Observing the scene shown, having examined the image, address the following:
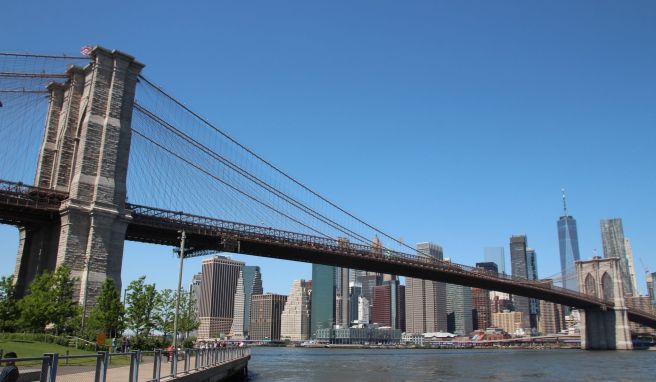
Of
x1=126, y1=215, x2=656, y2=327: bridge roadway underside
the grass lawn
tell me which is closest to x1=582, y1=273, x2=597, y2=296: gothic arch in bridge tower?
x1=126, y1=215, x2=656, y2=327: bridge roadway underside

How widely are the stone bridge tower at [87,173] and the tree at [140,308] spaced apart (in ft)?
7.58

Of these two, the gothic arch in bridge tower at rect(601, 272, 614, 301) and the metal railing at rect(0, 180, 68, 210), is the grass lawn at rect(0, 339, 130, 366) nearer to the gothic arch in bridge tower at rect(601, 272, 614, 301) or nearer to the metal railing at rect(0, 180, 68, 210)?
the metal railing at rect(0, 180, 68, 210)

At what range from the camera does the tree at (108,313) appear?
3769 centimetres

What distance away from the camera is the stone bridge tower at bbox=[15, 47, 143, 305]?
4184cm

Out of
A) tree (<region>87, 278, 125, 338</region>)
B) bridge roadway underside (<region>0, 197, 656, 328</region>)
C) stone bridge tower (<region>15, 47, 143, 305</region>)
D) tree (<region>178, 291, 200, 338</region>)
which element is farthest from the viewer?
tree (<region>178, 291, 200, 338</region>)

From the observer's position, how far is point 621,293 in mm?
111188

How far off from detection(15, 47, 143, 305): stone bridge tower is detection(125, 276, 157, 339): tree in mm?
2310

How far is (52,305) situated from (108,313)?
3.42 metres

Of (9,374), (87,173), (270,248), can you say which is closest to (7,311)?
(87,173)

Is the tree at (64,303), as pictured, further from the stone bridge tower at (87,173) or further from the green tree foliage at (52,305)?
the stone bridge tower at (87,173)

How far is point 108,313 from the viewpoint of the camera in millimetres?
37969

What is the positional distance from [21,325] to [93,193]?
10351 millimetres

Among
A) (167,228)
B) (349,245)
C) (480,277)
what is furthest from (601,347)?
(167,228)

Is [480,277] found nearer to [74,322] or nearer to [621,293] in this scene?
[621,293]
